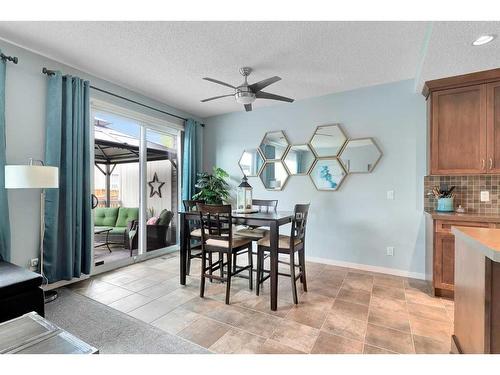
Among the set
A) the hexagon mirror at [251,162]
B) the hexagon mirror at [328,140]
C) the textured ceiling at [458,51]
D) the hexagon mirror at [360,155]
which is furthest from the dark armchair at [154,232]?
the textured ceiling at [458,51]

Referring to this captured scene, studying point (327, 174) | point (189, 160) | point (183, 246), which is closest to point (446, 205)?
point (327, 174)

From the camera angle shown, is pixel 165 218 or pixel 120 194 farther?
pixel 165 218

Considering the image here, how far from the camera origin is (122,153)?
377 cm

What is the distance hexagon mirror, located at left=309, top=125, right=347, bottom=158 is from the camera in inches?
141

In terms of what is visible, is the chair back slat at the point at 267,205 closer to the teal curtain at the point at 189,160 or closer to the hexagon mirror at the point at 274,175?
the hexagon mirror at the point at 274,175

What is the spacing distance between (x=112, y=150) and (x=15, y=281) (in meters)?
2.23

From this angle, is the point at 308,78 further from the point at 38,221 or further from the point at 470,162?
the point at 38,221

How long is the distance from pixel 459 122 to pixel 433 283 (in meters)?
1.76

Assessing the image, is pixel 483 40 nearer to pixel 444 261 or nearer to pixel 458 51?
pixel 458 51

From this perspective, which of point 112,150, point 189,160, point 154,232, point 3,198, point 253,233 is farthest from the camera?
point 189,160

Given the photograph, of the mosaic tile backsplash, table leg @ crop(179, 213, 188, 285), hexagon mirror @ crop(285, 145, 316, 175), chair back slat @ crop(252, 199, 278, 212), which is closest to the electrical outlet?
the mosaic tile backsplash

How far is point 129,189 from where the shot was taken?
3.86 meters

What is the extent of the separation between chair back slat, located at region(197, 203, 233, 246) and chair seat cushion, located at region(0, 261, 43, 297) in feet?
4.49

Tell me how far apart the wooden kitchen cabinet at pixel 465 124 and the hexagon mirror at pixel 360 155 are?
0.66m
